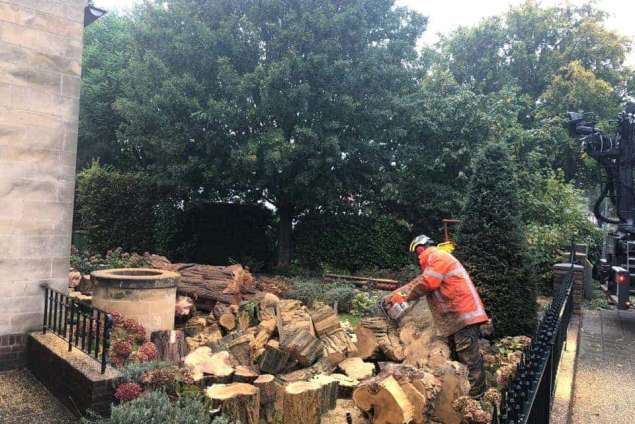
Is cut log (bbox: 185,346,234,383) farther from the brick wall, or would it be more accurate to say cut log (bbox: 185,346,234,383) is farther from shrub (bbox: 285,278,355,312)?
shrub (bbox: 285,278,355,312)

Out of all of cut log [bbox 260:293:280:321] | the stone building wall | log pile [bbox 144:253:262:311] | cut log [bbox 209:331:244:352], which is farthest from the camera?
log pile [bbox 144:253:262:311]

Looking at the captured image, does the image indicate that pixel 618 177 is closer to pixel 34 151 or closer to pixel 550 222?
pixel 550 222

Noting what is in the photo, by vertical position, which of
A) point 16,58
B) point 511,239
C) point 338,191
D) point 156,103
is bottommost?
point 511,239

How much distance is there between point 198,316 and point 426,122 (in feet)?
28.6

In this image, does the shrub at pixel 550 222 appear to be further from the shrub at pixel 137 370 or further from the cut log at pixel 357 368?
the shrub at pixel 137 370

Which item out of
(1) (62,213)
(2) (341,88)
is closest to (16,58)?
(1) (62,213)

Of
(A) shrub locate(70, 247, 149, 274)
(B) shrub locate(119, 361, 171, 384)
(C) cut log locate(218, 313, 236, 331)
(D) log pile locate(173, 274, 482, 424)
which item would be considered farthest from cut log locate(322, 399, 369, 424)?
(A) shrub locate(70, 247, 149, 274)

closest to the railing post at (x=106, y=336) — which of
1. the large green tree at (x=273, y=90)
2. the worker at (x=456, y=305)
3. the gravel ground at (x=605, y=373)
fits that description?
the worker at (x=456, y=305)

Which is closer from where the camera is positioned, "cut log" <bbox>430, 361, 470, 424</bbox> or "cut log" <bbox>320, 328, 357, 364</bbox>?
"cut log" <bbox>430, 361, 470, 424</bbox>

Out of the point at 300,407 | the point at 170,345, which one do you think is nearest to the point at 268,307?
the point at 170,345

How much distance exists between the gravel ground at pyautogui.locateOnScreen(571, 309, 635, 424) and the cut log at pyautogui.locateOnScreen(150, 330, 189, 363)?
415 centimetres

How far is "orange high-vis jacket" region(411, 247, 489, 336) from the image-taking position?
546cm

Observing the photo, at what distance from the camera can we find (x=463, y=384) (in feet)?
16.0

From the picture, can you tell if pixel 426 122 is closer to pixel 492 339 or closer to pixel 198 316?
pixel 492 339
